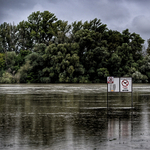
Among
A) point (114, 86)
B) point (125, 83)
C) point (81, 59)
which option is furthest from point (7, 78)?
point (125, 83)

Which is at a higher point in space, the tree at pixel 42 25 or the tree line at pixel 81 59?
the tree at pixel 42 25

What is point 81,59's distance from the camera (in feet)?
259

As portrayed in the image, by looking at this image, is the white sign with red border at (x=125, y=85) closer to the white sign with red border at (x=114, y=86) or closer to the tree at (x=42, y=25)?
the white sign with red border at (x=114, y=86)

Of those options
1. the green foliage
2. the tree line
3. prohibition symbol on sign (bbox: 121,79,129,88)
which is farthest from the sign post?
the green foliage

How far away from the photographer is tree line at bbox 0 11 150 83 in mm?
72500

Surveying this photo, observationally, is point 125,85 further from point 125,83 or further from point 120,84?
point 120,84

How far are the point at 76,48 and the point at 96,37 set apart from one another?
7250mm

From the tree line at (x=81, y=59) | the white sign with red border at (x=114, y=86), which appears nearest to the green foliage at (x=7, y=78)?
the tree line at (x=81, y=59)

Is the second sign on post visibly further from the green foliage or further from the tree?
the tree

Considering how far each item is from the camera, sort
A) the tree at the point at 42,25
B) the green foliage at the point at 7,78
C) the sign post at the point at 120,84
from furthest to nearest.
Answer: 1. the tree at the point at 42,25
2. the green foliage at the point at 7,78
3. the sign post at the point at 120,84

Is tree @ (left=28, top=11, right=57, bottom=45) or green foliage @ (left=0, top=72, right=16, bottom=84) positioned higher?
tree @ (left=28, top=11, right=57, bottom=45)

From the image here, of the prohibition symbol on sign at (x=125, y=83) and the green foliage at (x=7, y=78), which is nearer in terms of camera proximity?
the prohibition symbol on sign at (x=125, y=83)

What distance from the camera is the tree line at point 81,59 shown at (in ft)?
238

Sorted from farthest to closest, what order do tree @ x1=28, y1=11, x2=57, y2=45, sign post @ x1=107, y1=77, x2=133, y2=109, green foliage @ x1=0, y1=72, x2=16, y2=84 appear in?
tree @ x1=28, y1=11, x2=57, y2=45 → green foliage @ x1=0, y1=72, x2=16, y2=84 → sign post @ x1=107, y1=77, x2=133, y2=109
